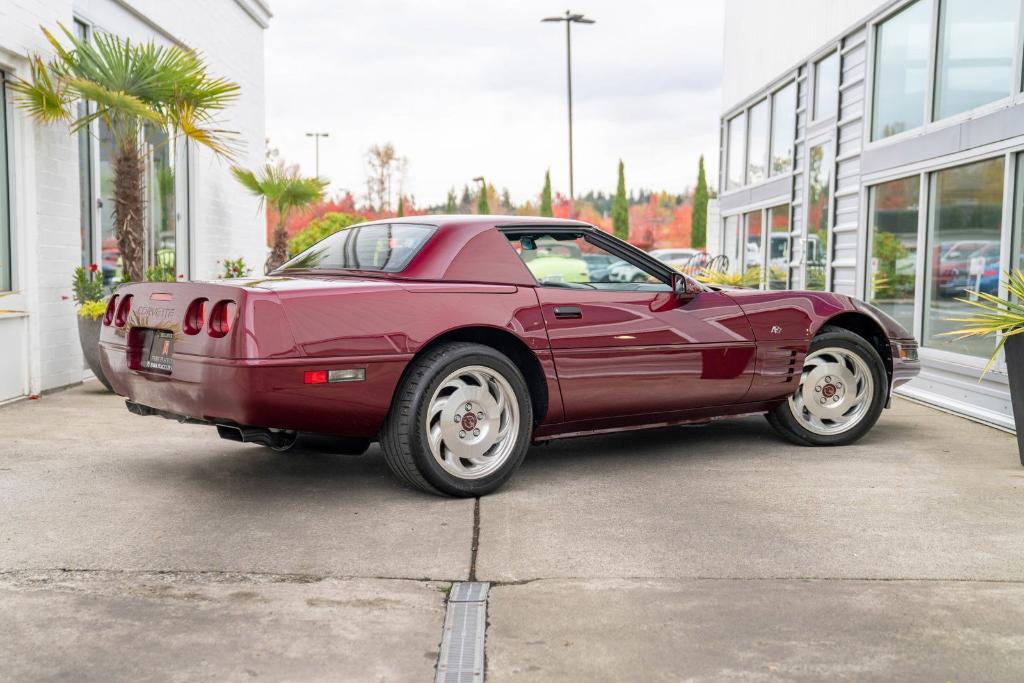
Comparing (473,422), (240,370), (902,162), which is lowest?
(473,422)

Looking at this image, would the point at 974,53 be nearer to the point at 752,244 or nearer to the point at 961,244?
the point at 961,244

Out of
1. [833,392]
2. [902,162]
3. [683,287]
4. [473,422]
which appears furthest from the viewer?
[902,162]

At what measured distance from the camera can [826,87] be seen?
38.1 feet

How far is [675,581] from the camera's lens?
3.43m

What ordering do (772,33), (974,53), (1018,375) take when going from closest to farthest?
1. (1018,375)
2. (974,53)
3. (772,33)

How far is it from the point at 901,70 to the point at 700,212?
166 ft

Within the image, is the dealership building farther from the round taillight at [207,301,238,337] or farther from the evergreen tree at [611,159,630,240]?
the evergreen tree at [611,159,630,240]

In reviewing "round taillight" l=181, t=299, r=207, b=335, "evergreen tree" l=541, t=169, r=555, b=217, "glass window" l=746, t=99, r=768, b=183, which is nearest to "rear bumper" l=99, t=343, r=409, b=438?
"round taillight" l=181, t=299, r=207, b=335

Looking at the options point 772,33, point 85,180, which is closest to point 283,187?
point 85,180

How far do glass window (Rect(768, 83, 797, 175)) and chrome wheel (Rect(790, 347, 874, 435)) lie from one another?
759 cm

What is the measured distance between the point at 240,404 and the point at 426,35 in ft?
102

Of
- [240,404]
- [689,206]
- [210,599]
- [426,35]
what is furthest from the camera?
[689,206]

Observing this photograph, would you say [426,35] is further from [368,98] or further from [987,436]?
[987,436]

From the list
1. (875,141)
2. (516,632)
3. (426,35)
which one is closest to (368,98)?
(426,35)
